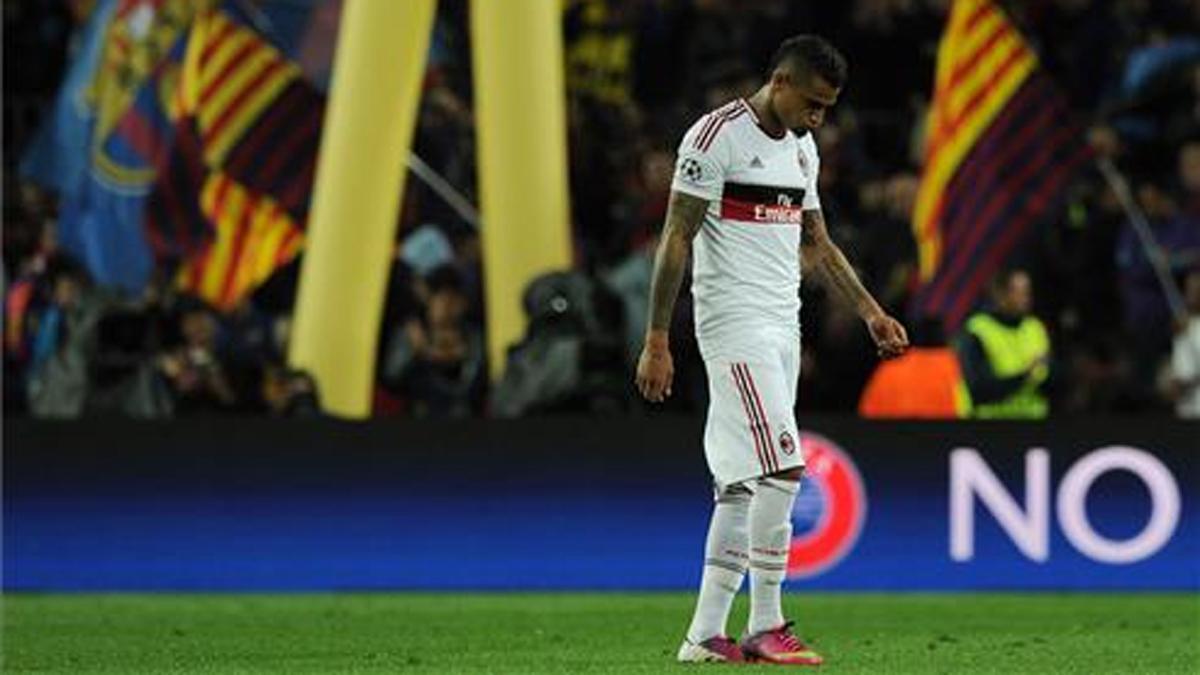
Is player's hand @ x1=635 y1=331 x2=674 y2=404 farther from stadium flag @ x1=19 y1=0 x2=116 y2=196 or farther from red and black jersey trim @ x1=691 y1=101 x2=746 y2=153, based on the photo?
stadium flag @ x1=19 y1=0 x2=116 y2=196

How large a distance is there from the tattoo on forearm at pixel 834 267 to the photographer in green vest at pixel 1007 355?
23.5 feet

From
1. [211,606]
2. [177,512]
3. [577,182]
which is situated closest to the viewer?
[211,606]

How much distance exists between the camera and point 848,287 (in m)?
12.8

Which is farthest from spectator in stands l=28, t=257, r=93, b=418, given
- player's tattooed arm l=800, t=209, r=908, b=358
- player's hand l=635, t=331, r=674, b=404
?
player's hand l=635, t=331, r=674, b=404

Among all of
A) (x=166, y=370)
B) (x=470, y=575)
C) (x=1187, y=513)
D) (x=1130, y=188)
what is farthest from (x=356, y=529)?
(x=1130, y=188)

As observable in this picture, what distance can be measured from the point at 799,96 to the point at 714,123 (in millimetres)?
340

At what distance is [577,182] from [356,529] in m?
3.96

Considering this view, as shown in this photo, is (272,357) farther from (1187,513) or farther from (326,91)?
(1187,513)

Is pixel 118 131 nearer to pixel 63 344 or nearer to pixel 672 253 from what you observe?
pixel 63 344

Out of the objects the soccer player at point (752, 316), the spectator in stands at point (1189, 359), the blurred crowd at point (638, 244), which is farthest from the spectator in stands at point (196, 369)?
the soccer player at point (752, 316)

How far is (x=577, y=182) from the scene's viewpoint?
22.4m

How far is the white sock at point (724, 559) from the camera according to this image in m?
12.5

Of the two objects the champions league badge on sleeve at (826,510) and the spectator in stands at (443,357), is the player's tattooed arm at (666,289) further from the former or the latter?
the spectator in stands at (443,357)

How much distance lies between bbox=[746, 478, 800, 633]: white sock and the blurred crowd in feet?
24.4
